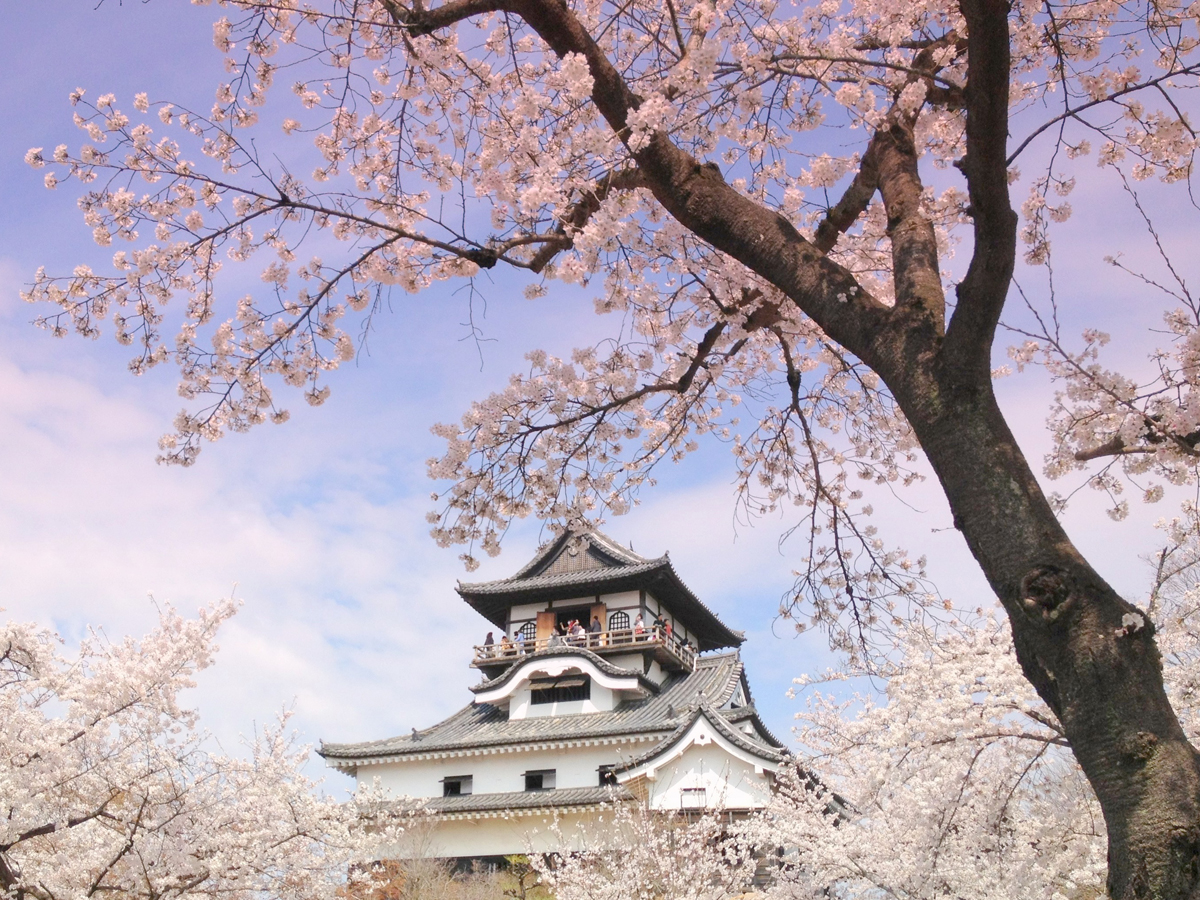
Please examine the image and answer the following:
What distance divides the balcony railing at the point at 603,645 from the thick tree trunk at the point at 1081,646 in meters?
21.2

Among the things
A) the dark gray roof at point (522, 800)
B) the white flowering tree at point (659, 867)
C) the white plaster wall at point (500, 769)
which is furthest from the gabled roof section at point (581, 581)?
the white flowering tree at point (659, 867)

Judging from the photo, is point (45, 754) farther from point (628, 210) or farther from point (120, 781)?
point (628, 210)

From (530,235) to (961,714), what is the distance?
6246mm

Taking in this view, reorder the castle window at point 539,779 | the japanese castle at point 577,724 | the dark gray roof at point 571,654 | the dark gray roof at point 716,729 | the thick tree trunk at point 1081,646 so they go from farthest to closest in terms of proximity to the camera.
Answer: the dark gray roof at point 571,654 < the castle window at point 539,779 < the japanese castle at point 577,724 < the dark gray roof at point 716,729 < the thick tree trunk at point 1081,646

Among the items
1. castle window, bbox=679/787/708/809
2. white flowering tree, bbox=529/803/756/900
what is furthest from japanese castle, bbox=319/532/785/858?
white flowering tree, bbox=529/803/756/900

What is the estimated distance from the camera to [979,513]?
2.30m

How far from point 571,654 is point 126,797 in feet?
47.1

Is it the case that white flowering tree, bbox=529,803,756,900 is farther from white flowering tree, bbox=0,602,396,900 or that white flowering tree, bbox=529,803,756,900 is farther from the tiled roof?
the tiled roof

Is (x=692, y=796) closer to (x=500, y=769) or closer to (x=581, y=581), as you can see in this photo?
(x=500, y=769)

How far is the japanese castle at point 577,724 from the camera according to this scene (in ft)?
61.4

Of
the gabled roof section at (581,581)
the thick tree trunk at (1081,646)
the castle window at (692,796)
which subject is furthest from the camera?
the gabled roof section at (581,581)

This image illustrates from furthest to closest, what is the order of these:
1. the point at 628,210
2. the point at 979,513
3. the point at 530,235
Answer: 1. the point at 530,235
2. the point at 628,210
3. the point at 979,513

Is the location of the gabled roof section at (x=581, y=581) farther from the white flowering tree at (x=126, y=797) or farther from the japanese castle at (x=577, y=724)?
the white flowering tree at (x=126, y=797)

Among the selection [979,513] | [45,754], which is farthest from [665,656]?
[979,513]
